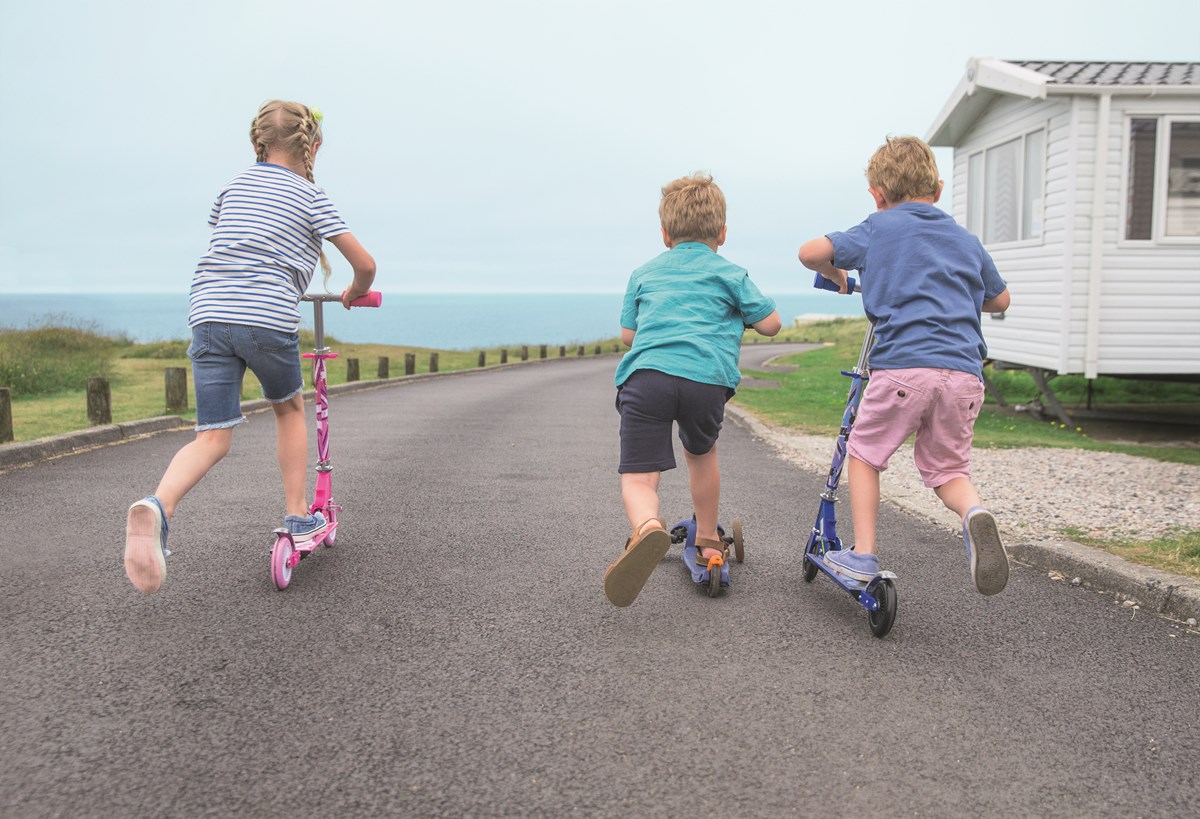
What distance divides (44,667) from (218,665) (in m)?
0.54

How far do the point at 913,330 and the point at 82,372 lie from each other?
16212mm

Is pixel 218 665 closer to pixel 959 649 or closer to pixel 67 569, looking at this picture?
pixel 67 569

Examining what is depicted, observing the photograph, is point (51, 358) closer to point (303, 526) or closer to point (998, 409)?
point (303, 526)

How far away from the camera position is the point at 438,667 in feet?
10.3

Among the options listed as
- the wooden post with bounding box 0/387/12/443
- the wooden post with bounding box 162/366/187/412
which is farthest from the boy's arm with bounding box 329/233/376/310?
the wooden post with bounding box 162/366/187/412

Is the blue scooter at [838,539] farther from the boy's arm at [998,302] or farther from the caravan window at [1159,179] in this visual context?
the caravan window at [1159,179]

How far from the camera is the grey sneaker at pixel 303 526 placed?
4.20 metres

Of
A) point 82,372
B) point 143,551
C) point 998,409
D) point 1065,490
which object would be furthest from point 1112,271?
point 82,372

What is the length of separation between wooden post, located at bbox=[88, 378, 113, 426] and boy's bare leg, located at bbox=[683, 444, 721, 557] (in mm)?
7400

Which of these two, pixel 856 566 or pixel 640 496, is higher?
pixel 640 496

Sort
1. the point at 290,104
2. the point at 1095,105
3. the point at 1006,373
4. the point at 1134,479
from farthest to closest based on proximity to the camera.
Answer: the point at 1006,373
the point at 1095,105
the point at 1134,479
the point at 290,104

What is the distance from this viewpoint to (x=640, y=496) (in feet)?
12.3

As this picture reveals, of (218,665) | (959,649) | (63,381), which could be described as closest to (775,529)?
(959,649)

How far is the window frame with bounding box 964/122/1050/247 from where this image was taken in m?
12.4
